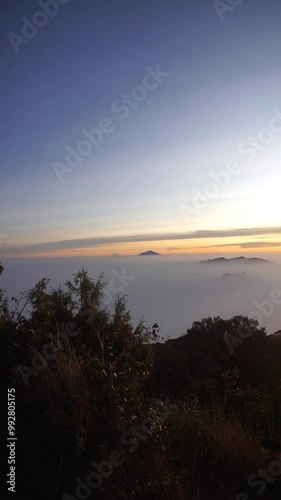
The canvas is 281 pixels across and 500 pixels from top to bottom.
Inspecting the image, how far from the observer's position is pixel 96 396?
471 cm

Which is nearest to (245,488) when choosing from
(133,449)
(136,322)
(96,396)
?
(133,449)

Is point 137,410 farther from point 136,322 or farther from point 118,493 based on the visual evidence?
point 136,322
